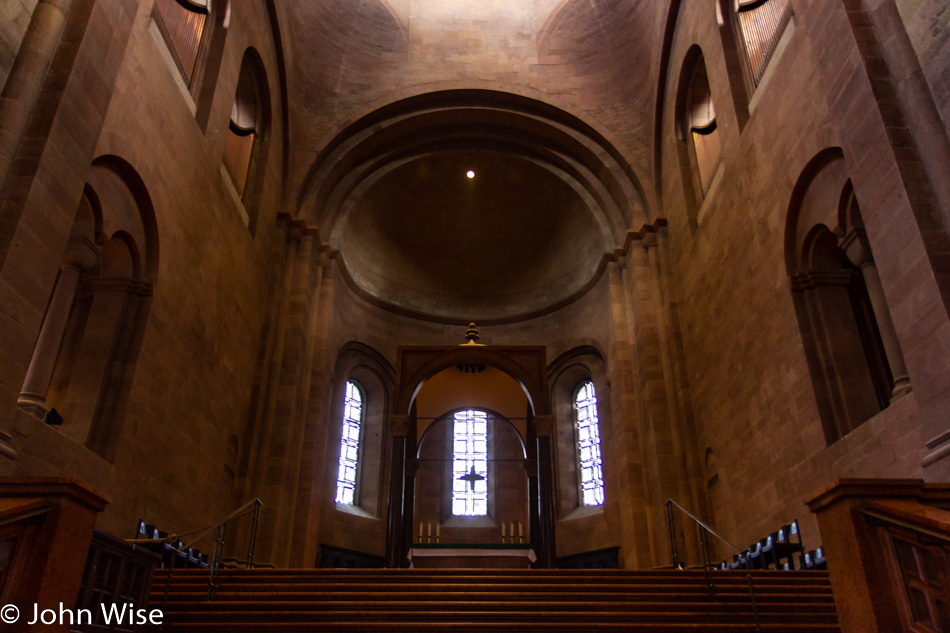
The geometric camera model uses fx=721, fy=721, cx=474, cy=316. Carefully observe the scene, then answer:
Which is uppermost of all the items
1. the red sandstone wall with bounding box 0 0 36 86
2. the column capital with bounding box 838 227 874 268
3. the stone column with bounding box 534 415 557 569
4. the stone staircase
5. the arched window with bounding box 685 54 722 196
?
the arched window with bounding box 685 54 722 196

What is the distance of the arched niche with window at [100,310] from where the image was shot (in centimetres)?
830

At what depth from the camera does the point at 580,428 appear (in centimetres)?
1947

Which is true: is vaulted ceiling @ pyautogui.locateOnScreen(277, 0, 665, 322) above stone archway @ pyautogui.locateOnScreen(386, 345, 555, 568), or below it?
above

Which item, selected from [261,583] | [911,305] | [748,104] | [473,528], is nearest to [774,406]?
[911,305]

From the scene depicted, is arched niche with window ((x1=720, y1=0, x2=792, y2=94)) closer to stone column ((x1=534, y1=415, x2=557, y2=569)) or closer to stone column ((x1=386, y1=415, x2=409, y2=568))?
stone column ((x1=534, y1=415, x2=557, y2=569))

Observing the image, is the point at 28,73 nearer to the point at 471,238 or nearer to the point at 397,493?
the point at 397,493

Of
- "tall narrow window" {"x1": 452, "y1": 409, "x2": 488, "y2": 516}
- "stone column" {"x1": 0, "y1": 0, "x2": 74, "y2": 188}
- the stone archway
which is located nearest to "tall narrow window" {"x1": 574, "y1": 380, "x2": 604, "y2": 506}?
"tall narrow window" {"x1": 452, "y1": 409, "x2": 488, "y2": 516}

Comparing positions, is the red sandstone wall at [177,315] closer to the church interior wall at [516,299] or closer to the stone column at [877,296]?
the church interior wall at [516,299]

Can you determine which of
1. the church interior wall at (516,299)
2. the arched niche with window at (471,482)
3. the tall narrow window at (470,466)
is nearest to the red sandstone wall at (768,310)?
the church interior wall at (516,299)

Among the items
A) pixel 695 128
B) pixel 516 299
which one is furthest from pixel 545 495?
pixel 516 299

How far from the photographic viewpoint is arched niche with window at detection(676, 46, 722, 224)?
45.7ft

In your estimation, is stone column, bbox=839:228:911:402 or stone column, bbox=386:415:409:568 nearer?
stone column, bbox=839:228:911:402

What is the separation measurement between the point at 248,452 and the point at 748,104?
10639 millimetres

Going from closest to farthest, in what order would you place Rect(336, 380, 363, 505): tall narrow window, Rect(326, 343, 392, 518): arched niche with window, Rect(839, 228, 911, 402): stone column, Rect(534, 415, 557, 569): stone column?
A: Rect(839, 228, 911, 402): stone column < Rect(534, 415, 557, 569): stone column < Rect(326, 343, 392, 518): arched niche with window < Rect(336, 380, 363, 505): tall narrow window
